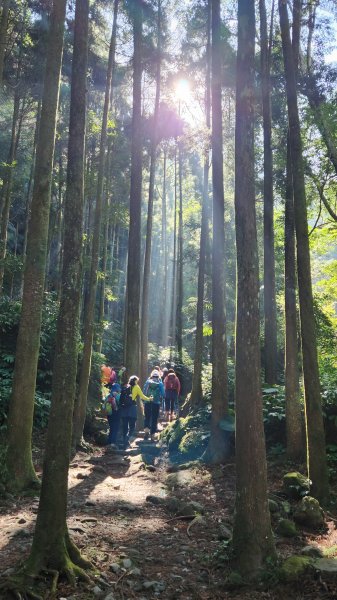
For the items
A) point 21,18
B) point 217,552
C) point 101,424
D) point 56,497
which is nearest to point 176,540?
point 217,552

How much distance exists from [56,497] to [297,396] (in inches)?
244

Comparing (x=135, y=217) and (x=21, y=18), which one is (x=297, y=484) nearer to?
(x=135, y=217)

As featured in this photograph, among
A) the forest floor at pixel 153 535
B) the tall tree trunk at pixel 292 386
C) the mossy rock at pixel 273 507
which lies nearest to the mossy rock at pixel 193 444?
the forest floor at pixel 153 535

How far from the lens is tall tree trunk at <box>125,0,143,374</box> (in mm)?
13500

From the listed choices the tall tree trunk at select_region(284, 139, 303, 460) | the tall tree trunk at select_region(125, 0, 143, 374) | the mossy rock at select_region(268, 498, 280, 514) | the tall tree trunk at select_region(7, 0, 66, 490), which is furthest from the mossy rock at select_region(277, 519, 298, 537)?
the tall tree trunk at select_region(125, 0, 143, 374)

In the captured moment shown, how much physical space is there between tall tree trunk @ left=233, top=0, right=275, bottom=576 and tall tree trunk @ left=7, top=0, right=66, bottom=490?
373 cm

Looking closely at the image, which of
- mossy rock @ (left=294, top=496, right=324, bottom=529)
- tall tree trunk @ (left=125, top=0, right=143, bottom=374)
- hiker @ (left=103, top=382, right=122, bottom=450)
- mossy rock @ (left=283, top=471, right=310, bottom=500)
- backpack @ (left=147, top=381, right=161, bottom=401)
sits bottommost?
mossy rock @ (left=294, top=496, right=324, bottom=529)

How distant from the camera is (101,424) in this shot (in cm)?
1418

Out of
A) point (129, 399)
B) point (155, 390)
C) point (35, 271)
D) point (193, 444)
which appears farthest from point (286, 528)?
point (155, 390)

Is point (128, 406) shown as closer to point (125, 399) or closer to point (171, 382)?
point (125, 399)

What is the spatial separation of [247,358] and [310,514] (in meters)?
3.26

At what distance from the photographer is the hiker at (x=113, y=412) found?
39.6 ft

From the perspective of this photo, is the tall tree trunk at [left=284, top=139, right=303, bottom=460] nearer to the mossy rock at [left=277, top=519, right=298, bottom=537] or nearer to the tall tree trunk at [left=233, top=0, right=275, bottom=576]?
the mossy rock at [left=277, top=519, right=298, bottom=537]

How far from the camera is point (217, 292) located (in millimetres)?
11828
